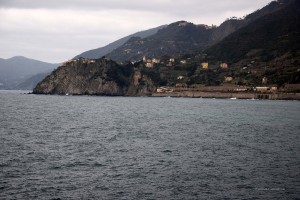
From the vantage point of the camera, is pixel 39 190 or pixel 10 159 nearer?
pixel 39 190

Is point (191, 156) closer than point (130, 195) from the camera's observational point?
No

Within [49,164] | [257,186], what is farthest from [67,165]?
[257,186]

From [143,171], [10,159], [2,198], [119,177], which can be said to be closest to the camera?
[2,198]

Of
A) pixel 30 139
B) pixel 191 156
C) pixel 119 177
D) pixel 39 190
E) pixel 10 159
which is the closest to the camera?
pixel 39 190

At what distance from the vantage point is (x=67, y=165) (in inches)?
1896

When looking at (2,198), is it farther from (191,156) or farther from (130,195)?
(191,156)

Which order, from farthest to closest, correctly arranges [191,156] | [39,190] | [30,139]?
[30,139]
[191,156]
[39,190]

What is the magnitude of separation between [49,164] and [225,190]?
20860mm

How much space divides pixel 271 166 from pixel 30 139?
127 feet

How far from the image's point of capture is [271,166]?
48.2 m

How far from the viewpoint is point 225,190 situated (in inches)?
1516

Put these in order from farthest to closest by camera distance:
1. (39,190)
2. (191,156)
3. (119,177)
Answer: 1. (191,156)
2. (119,177)
3. (39,190)

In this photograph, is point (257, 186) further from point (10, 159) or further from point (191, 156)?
point (10, 159)

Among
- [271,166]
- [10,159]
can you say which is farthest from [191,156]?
[10,159]
